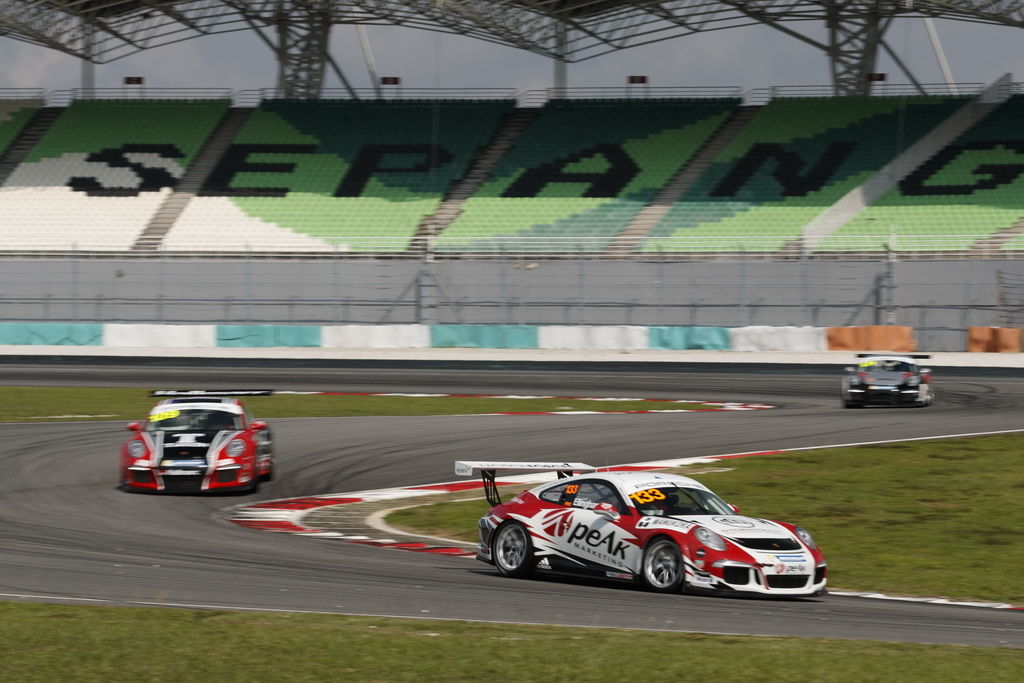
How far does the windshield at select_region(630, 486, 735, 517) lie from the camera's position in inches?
463

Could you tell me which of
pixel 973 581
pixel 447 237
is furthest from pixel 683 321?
pixel 973 581

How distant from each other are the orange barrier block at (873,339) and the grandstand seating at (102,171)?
25.9 m

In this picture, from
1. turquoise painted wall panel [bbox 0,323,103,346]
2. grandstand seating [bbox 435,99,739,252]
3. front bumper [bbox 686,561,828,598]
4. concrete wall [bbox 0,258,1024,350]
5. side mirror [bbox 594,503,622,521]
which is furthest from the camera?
grandstand seating [bbox 435,99,739,252]

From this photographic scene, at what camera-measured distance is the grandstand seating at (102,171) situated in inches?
1970

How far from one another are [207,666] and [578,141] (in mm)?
45919

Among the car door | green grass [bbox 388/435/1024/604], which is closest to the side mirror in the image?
the car door

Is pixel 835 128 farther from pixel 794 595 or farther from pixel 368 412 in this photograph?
pixel 794 595

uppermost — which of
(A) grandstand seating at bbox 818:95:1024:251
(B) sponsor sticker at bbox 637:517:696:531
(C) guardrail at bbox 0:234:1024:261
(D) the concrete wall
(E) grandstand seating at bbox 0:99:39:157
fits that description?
(E) grandstand seating at bbox 0:99:39:157

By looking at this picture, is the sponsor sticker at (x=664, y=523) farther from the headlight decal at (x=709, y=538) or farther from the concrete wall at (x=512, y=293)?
the concrete wall at (x=512, y=293)

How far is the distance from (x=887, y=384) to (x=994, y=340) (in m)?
13.9

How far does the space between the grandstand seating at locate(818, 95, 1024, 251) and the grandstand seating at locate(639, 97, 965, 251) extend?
5.16 feet

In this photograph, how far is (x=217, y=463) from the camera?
17.3 meters

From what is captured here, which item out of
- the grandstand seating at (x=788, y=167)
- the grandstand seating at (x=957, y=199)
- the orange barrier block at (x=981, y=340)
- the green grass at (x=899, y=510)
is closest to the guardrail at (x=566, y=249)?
the grandstand seating at (x=957, y=199)

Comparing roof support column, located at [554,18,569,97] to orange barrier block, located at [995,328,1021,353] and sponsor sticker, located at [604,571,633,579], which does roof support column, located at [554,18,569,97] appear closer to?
orange barrier block, located at [995,328,1021,353]
